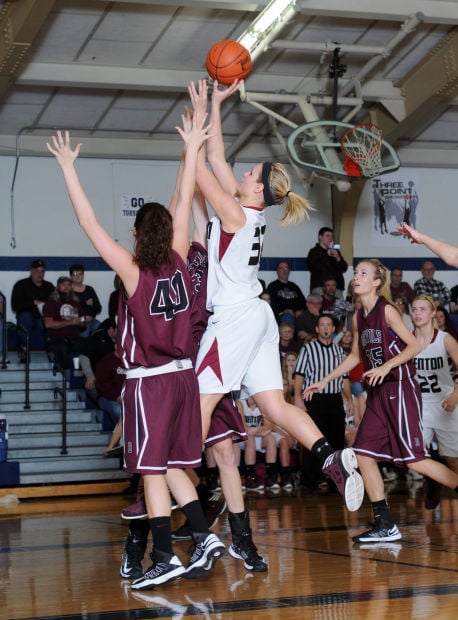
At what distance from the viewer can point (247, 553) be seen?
4949 millimetres

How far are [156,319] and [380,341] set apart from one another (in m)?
2.24

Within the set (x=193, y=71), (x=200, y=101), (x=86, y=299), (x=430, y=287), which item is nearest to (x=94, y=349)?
(x=86, y=299)

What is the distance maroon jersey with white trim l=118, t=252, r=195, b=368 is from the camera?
4.48 metres

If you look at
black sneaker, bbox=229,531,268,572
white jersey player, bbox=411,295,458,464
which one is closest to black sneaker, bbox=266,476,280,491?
white jersey player, bbox=411,295,458,464

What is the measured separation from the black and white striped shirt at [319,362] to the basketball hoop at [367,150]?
289cm

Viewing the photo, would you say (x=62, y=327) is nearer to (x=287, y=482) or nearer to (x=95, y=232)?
(x=287, y=482)

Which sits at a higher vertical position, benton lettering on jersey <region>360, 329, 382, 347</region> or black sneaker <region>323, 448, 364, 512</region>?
benton lettering on jersey <region>360, 329, 382, 347</region>

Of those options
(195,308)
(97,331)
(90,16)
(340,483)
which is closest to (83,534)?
(195,308)

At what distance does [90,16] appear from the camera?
1191cm

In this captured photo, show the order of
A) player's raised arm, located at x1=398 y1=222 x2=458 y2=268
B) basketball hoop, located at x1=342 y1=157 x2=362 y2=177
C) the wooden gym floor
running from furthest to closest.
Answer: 1. basketball hoop, located at x1=342 y1=157 x2=362 y2=177
2. player's raised arm, located at x1=398 y1=222 x2=458 y2=268
3. the wooden gym floor

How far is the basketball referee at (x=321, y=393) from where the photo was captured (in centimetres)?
1047

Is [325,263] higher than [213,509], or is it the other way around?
[325,263]

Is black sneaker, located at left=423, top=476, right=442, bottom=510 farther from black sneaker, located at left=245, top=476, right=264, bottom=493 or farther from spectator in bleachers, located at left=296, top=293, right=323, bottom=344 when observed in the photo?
spectator in bleachers, located at left=296, top=293, right=323, bottom=344

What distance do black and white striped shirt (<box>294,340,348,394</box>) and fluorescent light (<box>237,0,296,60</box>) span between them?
145 inches
